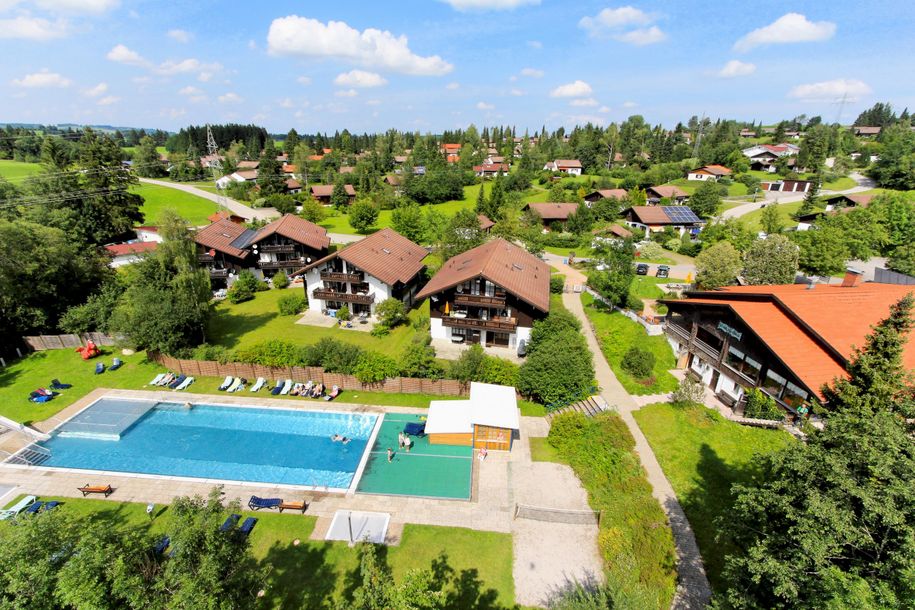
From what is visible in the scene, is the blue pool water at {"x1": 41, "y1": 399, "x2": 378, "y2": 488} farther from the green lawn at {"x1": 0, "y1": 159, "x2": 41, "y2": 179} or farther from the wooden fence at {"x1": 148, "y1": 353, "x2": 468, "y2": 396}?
the green lawn at {"x1": 0, "y1": 159, "x2": 41, "y2": 179}

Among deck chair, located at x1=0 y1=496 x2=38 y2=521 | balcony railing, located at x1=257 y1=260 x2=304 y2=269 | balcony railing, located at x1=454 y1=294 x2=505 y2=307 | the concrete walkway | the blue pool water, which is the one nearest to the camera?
the concrete walkway

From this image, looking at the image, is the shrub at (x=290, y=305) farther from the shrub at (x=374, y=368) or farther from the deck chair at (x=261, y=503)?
the deck chair at (x=261, y=503)

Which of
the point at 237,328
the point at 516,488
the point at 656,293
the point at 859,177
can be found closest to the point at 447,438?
the point at 516,488

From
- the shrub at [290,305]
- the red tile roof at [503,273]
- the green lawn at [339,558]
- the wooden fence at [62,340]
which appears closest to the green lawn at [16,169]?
the wooden fence at [62,340]

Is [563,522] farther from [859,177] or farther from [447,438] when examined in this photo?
[859,177]

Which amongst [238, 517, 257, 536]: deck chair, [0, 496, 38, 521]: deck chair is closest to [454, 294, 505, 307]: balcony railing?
[238, 517, 257, 536]: deck chair

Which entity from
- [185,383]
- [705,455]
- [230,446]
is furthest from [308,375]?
[705,455]
